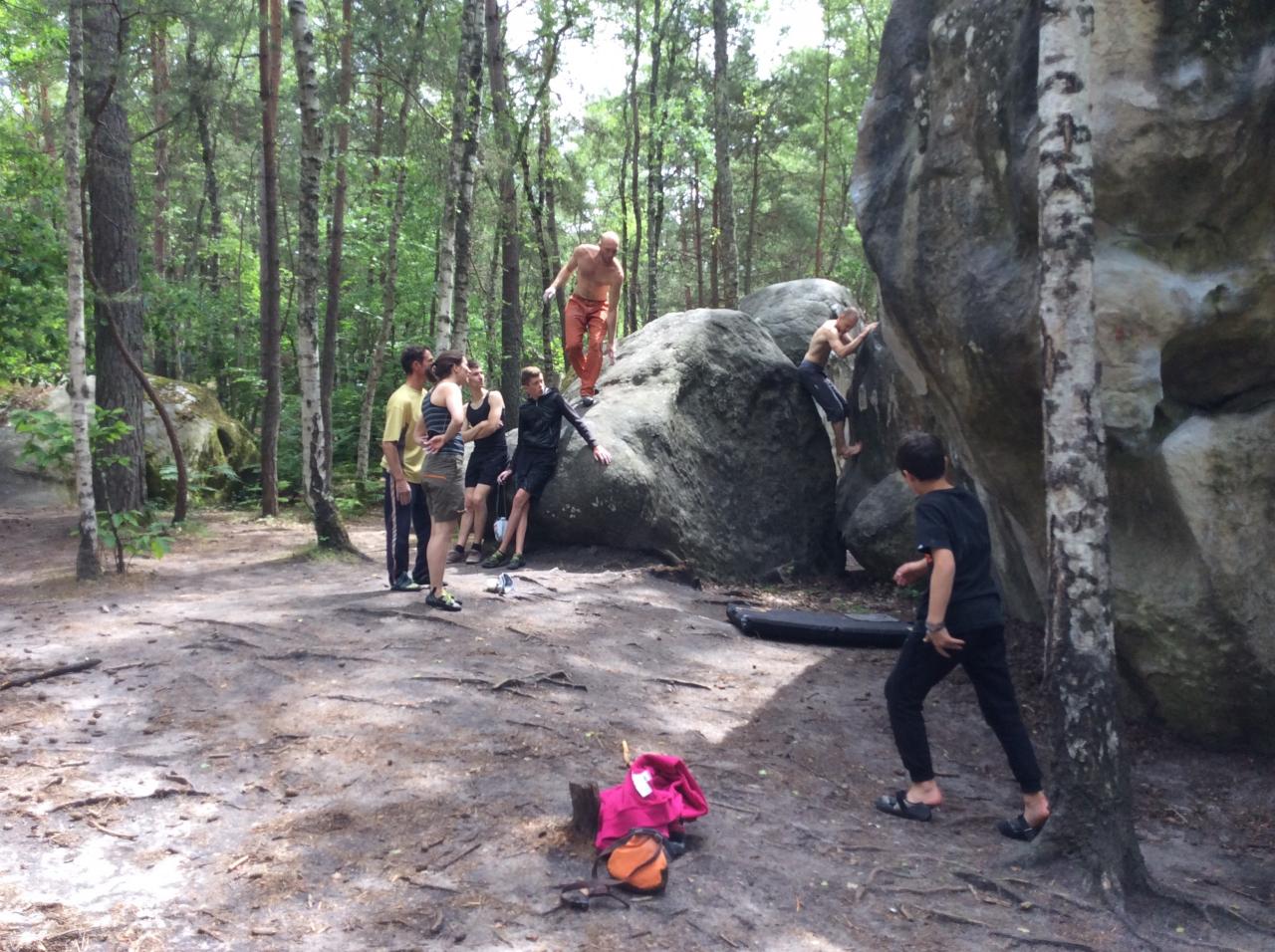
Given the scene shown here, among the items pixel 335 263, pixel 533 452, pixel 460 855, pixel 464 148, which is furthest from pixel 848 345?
pixel 335 263

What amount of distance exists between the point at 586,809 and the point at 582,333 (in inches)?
325

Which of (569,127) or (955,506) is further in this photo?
(569,127)

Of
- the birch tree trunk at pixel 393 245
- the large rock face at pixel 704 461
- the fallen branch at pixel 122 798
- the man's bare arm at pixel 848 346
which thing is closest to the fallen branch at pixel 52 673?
the fallen branch at pixel 122 798

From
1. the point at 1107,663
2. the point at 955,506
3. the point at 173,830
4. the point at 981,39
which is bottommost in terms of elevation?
the point at 173,830

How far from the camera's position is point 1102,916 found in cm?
400

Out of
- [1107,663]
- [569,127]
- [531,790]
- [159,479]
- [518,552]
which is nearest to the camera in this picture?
[1107,663]

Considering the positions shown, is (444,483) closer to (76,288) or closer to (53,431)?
(53,431)

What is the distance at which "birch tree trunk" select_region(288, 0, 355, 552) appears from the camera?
32.8 feet

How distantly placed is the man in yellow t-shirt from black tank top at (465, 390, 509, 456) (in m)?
1.36

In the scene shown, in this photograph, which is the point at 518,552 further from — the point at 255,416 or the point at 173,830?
the point at 255,416

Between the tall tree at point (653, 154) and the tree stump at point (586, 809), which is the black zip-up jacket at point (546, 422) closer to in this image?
the tree stump at point (586, 809)

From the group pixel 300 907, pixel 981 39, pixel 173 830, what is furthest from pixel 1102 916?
pixel 981 39

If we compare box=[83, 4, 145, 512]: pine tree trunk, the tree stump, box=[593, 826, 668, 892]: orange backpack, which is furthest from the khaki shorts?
box=[593, 826, 668, 892]: orange backpack

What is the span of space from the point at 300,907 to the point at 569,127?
964 inches
